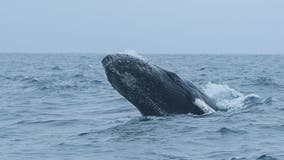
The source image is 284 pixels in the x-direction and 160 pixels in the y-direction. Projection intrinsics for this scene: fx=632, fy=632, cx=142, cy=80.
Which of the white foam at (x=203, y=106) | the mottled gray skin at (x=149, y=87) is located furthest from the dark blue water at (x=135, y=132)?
the mottled gray skin at (x=149, y=87)

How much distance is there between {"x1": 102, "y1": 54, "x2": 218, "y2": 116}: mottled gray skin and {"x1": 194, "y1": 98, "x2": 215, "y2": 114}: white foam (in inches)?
2.8

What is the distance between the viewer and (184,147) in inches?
445

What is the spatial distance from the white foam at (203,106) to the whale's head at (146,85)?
0.57 ft

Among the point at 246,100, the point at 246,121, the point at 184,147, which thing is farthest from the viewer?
the point at 246,100

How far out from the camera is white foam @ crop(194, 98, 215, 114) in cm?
1427

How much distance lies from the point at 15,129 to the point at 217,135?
4.90 m

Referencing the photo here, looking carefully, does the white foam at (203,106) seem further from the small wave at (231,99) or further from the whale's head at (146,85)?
the small wave at (231,99)

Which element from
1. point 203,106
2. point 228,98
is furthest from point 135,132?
point 228,98

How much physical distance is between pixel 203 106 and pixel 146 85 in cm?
162

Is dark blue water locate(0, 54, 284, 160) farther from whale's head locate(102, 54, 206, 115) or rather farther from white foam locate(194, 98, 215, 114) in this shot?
whale's head locate(102, 54, 206, 115)

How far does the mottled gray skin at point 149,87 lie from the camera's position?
44.3 feet

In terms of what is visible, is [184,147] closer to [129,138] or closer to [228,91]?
[129,138]

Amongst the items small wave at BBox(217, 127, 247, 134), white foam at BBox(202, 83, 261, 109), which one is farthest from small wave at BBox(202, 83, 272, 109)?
small wave at BBox(217, 127, 247, 134)

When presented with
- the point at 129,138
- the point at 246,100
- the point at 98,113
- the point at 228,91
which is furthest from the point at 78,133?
the point at 228,91
